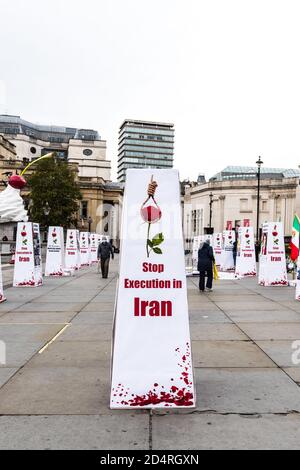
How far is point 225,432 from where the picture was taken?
418cm

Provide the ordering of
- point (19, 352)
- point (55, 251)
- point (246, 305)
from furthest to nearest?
point (55, 251) → point (246, 305) → point (19, 352)

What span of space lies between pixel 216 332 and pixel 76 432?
5.05 metres

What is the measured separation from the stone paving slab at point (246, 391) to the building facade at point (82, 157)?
263 ft

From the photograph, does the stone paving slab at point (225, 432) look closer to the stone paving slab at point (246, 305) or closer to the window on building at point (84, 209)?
the stone paving slab at point (246, 305)

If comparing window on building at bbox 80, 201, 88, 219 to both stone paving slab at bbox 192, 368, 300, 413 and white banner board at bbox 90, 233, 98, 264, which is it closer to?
white banner board at bbox 90, 233, 98, 264

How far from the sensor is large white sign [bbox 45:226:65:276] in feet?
69.8

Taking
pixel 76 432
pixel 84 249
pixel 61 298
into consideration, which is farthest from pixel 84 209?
pixel 76 432

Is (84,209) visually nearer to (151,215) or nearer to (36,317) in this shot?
(36,317)

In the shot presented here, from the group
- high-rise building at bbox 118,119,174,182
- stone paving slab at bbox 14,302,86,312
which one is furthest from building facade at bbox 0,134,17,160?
stone paving slab at bbox 14,302,86,312

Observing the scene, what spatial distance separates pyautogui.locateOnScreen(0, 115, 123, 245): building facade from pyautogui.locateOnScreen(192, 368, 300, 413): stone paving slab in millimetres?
80120

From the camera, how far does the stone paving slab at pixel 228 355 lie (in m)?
6.58

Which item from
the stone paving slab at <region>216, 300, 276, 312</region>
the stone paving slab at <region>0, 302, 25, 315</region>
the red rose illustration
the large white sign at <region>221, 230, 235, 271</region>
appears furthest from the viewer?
the large white sign at <region>221, 230, 235, 271</region>
